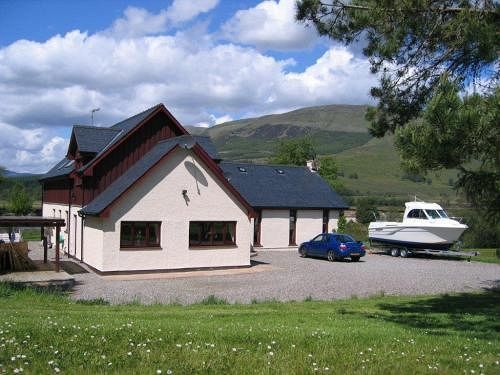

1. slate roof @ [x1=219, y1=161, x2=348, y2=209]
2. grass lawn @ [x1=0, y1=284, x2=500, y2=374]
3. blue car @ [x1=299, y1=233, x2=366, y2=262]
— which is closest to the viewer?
grass lawn @ [x1=0, y1=284, x2=500, y2=374]

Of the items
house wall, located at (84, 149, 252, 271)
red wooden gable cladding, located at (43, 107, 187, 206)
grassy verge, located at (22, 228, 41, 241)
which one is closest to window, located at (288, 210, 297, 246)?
house wall, located at (84, 149, 252, 271)

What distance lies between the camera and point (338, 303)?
15.9 m

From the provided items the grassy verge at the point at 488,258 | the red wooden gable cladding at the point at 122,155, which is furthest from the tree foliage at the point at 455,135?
the grassy verge at the point at 488,258

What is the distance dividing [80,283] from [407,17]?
1474 centimetres

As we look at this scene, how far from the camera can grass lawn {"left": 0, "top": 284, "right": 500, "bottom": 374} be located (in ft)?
22.5

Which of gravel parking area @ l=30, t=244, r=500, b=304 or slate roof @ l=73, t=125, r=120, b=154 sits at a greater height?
slate roof @ l=73, t=125, r=120, b=154

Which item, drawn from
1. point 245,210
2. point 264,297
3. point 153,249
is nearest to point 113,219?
point 153,249

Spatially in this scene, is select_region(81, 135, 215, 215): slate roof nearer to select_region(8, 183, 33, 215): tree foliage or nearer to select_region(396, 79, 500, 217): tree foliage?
select_region(396, 79, 500, 217): tree foliage

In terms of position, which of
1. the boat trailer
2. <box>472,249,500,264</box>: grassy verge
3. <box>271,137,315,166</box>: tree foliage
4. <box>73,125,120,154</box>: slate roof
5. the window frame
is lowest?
<box>472,249,500,264</box>: grassy verge

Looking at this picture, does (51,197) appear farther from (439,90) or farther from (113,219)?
(439,90)

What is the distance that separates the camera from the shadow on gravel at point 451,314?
1127 centimetres

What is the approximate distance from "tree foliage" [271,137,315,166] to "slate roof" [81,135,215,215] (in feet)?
140

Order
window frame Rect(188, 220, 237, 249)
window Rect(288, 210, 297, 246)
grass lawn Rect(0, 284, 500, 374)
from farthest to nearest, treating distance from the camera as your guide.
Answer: window Rect(288, 210, 297, 246)
window frame Rect(188, 220, 237, 249)
grass lawn Rect(0, 284, 500, 374)

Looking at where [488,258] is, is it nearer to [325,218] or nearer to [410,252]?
[410,252]
